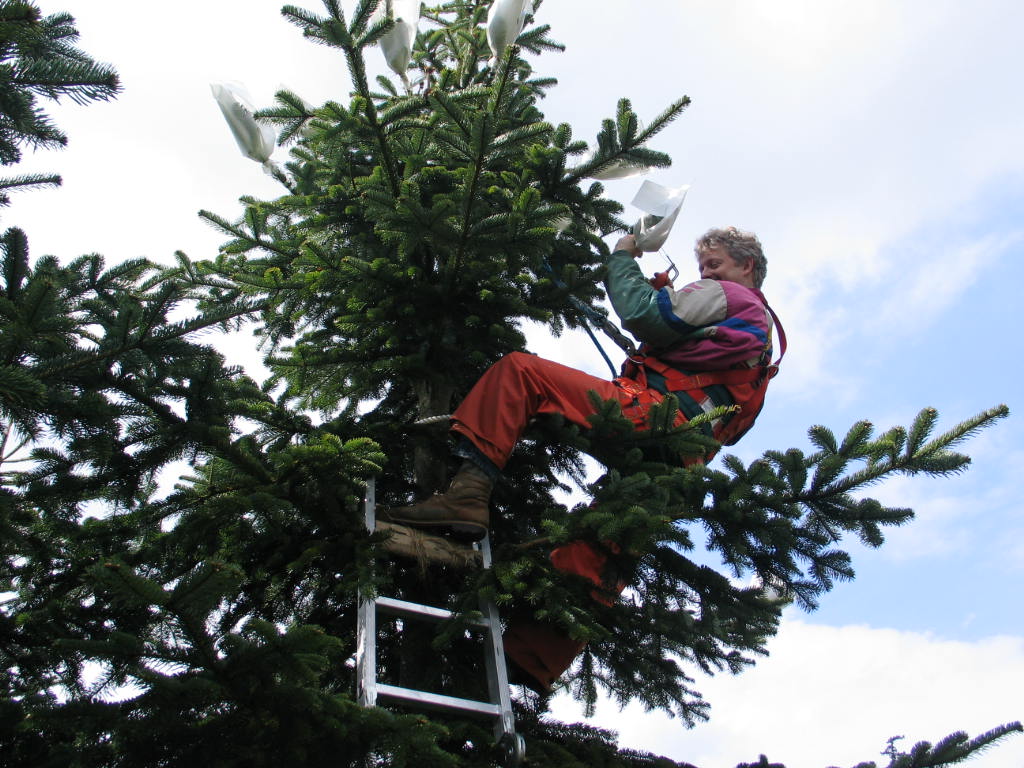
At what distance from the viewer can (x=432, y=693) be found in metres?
3.80

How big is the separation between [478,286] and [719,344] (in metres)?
1.26

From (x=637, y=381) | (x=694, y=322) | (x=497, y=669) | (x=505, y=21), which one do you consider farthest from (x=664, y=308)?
(x=497, y=669)

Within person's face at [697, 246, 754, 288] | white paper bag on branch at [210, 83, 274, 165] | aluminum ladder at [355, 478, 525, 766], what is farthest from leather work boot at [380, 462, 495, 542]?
white paper bag on branch at [210, 83, 274, 165]

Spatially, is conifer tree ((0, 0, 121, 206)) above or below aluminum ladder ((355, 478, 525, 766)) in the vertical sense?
above

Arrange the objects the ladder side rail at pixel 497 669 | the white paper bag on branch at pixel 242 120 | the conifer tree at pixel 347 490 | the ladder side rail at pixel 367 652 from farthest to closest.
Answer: the white paper bag on branch at pixel 242 120, the ladder side rail at pixel 497 669, the ladder side rail at pixel 367 652, the conifer tree at pixel 347 490

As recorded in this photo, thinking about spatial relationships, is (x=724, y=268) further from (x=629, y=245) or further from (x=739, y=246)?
(x=629, y=245)

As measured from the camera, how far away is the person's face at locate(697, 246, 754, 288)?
5633 mm

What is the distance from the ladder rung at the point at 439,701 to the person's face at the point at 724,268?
299 cm

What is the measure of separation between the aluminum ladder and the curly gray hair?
8.54ft

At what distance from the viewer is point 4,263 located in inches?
124

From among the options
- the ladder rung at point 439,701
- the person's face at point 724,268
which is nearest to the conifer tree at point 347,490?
the ladder rung at point 439,701

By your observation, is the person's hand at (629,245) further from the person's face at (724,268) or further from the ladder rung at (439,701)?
the ladder rung at (439,701)

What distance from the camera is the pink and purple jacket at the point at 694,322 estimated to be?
4742mm

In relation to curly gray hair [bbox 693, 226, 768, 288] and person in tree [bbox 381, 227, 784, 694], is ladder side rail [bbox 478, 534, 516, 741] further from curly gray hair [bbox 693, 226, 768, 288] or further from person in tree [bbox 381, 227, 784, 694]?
curly gray hair [bbox 693, 226, 768, 288]
